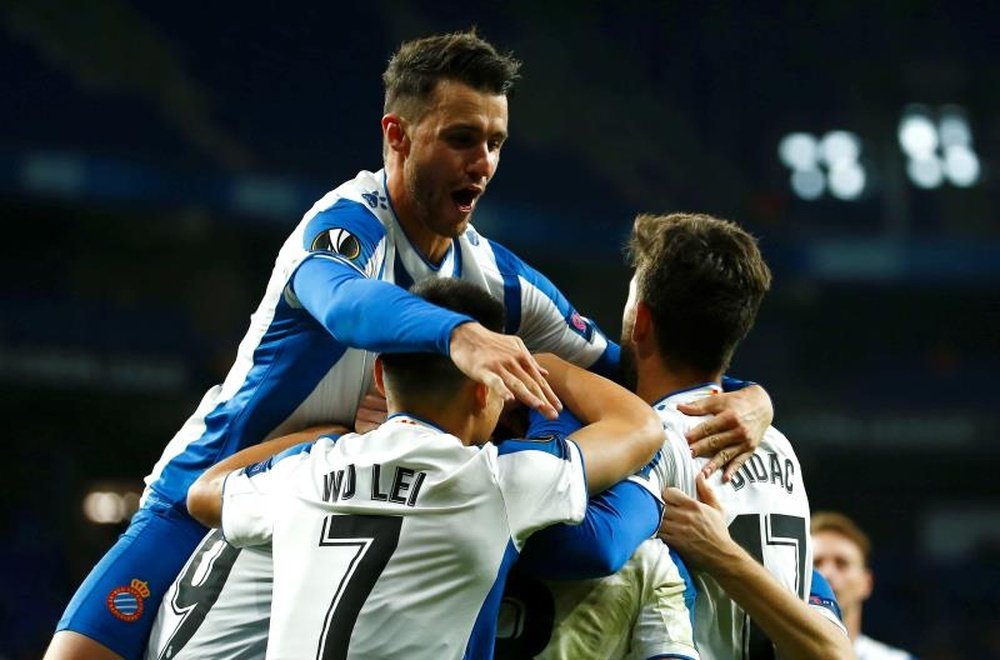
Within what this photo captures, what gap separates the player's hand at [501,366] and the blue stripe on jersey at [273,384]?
105 centimetres

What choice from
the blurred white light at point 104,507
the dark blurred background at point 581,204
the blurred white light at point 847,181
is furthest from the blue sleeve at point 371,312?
the blurred white light at point 847,181

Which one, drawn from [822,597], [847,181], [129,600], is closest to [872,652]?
[822,597]

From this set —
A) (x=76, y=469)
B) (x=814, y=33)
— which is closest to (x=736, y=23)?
(x=814, y=33)

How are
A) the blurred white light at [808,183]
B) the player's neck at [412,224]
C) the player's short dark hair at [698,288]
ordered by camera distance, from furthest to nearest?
the blurred white light at [808,183] < the player's neck at [412,224] < the player's short dark hair at [698,288]

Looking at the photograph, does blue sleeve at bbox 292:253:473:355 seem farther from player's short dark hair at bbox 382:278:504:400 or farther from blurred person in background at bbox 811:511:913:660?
blurred person in background at bbox 811:511:913:660

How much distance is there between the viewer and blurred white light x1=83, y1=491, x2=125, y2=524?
54.5 ft

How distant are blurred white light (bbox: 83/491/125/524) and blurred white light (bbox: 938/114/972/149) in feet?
47.1

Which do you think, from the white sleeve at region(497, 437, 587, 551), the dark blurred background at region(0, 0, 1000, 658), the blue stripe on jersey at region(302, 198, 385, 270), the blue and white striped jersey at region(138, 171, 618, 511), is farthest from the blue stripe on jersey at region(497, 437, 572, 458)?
the dark blurred background at region(0, 0, 1000, 658)

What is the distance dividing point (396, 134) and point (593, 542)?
1488mm

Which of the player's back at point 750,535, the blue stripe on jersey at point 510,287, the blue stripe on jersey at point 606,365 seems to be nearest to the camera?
the player's back at point 750,535

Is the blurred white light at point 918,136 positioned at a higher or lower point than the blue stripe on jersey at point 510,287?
higher

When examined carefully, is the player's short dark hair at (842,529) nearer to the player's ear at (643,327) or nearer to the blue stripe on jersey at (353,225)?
the player's ear at (643,327)

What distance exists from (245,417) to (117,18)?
16.6m

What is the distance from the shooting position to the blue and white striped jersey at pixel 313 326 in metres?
3.28
